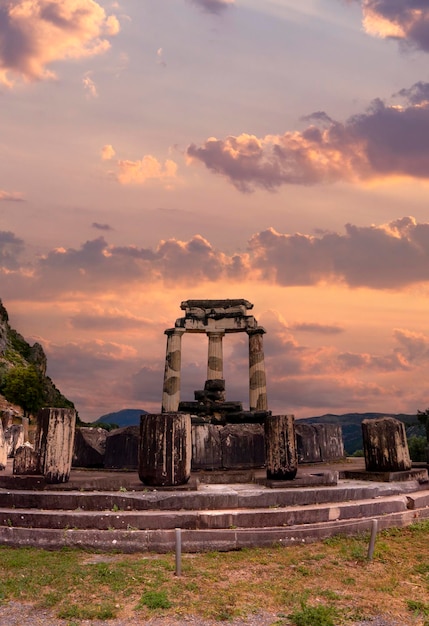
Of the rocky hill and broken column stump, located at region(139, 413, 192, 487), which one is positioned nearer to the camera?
broken column stump, located at region(139, 413, 192, 487)

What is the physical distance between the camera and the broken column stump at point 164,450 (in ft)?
37.2

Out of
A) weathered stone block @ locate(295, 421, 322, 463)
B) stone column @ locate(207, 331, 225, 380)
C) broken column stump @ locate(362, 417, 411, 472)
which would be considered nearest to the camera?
broken column stump @ locate(362, 417, 411, 472)

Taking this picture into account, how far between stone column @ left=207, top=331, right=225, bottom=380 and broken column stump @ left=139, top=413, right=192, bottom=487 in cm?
1759

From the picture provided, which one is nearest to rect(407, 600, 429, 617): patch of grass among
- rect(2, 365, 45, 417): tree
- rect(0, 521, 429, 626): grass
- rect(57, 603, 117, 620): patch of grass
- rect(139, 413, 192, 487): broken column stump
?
rect(0, 521, 429, 626): grass

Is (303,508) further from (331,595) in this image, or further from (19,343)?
(19,343)

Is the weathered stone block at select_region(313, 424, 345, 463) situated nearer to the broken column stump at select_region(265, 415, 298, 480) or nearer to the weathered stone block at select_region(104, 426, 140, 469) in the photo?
the broken column stump at select_region(265, 415, 298, 480)

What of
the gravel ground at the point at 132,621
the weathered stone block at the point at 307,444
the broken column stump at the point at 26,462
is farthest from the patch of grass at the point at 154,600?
the weathered stone block at the point at 307,444

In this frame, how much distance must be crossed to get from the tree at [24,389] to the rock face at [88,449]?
5183cm

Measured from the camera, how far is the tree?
213 feet

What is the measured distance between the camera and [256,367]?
28797 mm

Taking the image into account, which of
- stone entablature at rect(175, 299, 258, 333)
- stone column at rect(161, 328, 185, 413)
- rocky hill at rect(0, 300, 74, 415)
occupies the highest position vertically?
rocky hill at rect(0, 300, 74, 415)

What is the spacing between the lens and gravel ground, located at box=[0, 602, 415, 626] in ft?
22.8

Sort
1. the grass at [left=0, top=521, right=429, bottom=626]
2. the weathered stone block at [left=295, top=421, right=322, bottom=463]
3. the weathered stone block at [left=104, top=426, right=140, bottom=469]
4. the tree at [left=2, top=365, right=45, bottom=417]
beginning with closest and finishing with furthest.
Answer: the grass at [left=0, top=521, right=429, bottom=626] < the weathered stone block at [left=104, top=426, right=140, bottom=469] < the weathered stone block at [left=295, top=421, right=322, bottom=463] < the tree at [left=2, top=365, right=45, bottom=417]

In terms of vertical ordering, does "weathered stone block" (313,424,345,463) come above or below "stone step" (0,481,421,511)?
above
